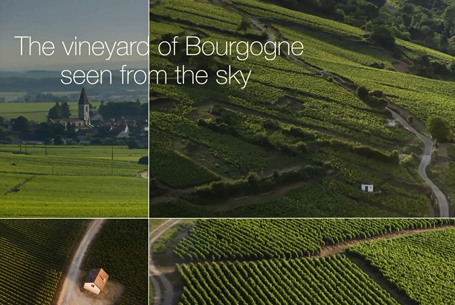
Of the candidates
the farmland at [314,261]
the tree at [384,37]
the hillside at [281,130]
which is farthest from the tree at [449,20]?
the farmland at [314,261]

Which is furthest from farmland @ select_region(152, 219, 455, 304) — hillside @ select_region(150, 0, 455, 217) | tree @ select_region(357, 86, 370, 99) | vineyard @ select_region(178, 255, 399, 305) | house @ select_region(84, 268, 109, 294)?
tree @ select_region(357, 86, 370, 99)

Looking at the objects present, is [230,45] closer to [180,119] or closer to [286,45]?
[286,45]

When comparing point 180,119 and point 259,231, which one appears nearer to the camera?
point 180,119

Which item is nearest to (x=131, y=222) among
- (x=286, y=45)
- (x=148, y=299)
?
(x=148, y=299)

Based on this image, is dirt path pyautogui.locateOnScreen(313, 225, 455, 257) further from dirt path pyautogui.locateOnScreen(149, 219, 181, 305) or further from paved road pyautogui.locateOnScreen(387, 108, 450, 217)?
dirt path pyautogui.locateOnScreen(149, 219, 181, 305)

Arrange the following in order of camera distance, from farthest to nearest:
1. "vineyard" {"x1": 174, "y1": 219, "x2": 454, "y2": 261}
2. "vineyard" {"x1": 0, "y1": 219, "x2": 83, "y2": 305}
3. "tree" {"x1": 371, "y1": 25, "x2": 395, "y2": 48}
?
1. "tree" {"x1": 371, "y1": 25, "x2": 395, "y2": 48}
2. "vineyard" {"x1": 174, "y1": 219, "x2": 454, "y2": 261}
3. "vineyard" {"x1": 0, "y1": 219, "x2": 83, "y2": 305}

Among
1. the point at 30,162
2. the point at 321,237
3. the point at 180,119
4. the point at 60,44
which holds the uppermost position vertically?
the point at 60,44

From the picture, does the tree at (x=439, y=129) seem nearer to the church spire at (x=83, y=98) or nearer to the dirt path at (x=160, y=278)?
the dirt path at (x=160, y=278)

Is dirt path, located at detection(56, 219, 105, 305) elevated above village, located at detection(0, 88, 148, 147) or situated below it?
below
